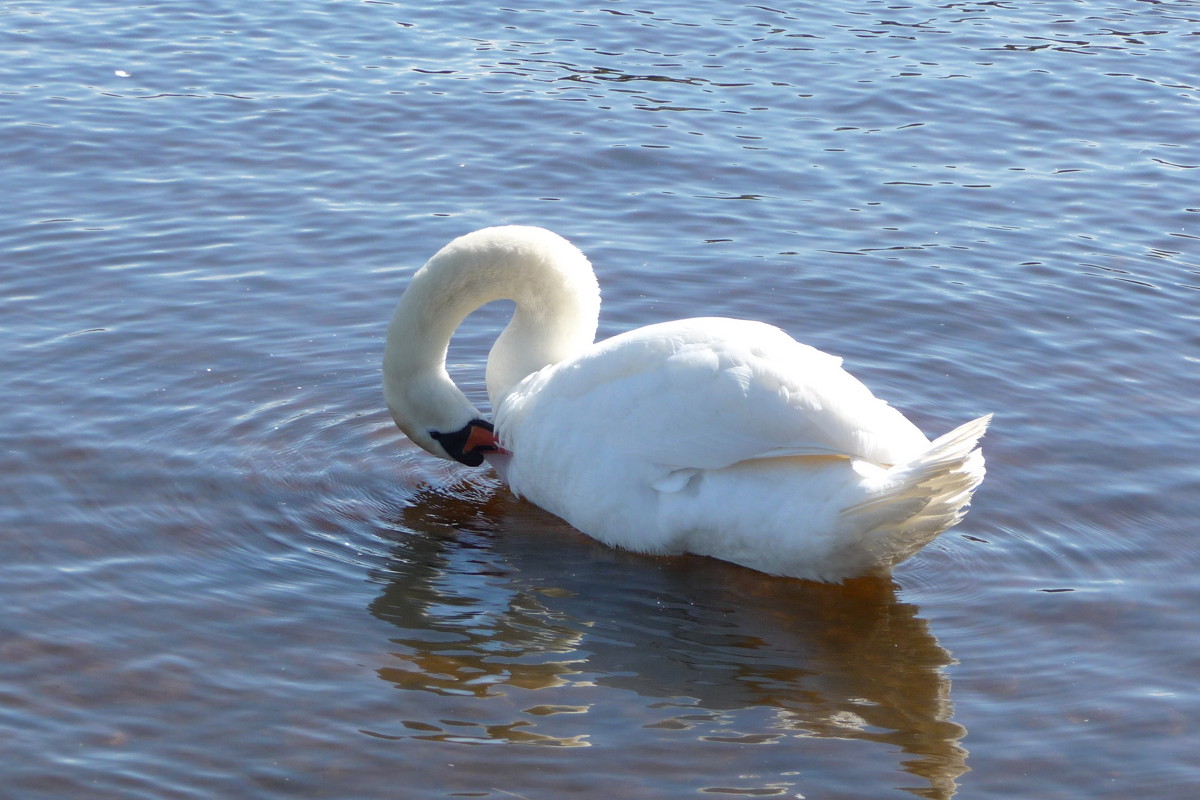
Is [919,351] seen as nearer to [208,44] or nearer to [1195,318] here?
[1195,318]

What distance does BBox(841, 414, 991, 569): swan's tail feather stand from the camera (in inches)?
213

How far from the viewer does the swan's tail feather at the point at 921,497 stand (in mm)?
5414

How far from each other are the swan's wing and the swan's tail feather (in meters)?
0.26

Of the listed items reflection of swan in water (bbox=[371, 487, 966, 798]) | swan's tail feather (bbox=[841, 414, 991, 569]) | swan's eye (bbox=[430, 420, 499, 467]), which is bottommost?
reflection of swan in water (bbox=[371, 487, 966, 798])

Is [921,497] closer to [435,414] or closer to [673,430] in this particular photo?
[673,430]

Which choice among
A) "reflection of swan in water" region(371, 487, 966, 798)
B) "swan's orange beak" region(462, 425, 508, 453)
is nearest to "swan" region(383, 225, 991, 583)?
"swan's orange beak" region(462, 425, 508, 453)

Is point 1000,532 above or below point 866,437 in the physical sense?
below

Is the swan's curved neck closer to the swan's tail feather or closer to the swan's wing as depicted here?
the swan's wing

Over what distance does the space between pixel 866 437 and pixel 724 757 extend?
148 cm

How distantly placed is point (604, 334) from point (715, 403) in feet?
8.99

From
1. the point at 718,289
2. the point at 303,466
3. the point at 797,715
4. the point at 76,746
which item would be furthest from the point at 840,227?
the point at 76,746

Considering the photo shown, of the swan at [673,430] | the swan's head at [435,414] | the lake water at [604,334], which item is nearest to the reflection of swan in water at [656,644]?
the lake water at [604,334]

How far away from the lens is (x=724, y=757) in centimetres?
513

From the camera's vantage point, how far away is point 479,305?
732 cm
